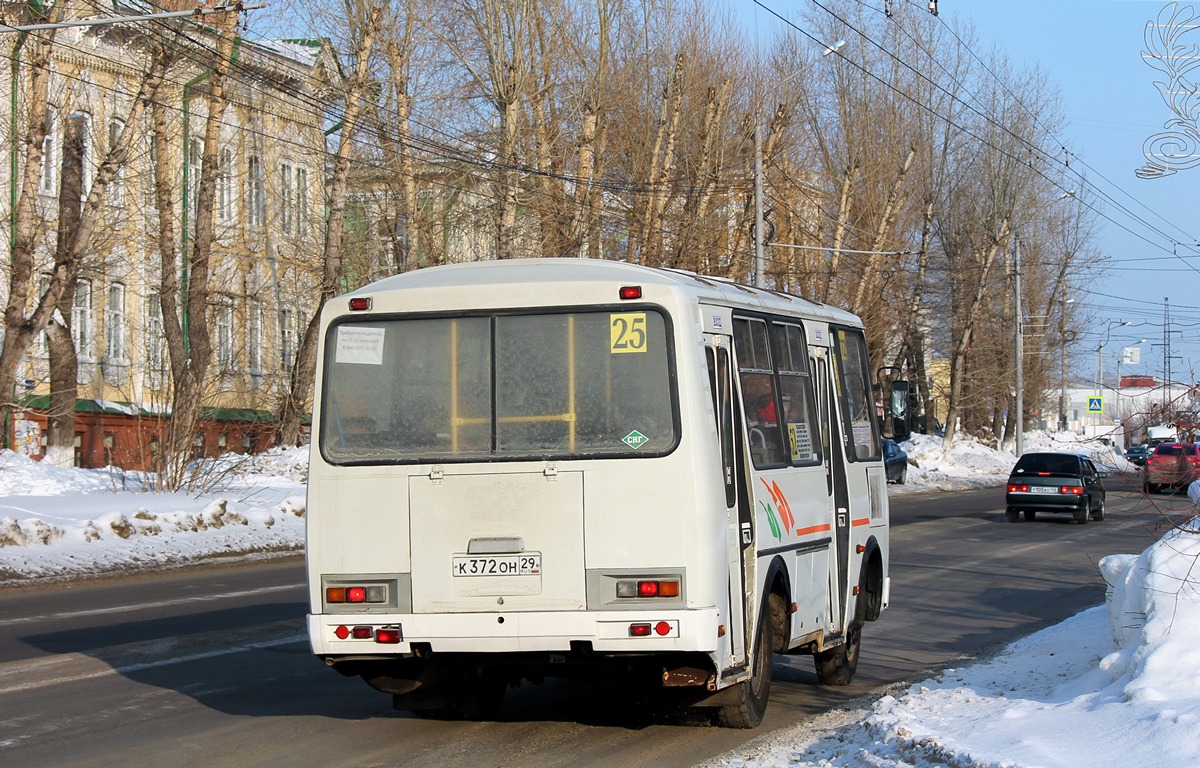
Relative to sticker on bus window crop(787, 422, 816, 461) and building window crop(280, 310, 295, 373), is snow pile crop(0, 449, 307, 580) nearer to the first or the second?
sticker on bus window crop(787, 422, 816, 461)

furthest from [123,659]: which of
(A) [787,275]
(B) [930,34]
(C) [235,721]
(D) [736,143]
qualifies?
(B) [930,34]

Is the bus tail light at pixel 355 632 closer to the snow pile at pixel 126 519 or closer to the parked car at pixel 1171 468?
the parked car at pixel 1171 468

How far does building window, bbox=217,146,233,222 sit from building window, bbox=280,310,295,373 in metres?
3.56

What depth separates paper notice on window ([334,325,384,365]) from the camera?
863cm

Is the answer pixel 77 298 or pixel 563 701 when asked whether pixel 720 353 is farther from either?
pixel 77 298

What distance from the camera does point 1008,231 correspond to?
211 feet

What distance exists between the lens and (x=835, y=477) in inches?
431

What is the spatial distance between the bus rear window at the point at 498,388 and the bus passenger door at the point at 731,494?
Result: 0.44 metres

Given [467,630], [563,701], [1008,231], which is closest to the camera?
[467,630]

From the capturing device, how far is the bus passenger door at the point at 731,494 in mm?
8352

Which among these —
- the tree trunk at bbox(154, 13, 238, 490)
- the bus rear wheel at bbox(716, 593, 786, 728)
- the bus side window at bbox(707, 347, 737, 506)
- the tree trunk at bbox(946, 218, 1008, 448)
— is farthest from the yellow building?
the tree trunk at bbox(946, 218, 1008, 448)

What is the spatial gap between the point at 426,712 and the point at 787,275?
44.1 meters

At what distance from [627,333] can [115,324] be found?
33.8 meters

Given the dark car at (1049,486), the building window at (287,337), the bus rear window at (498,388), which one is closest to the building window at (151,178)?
the building window at (287,337)
